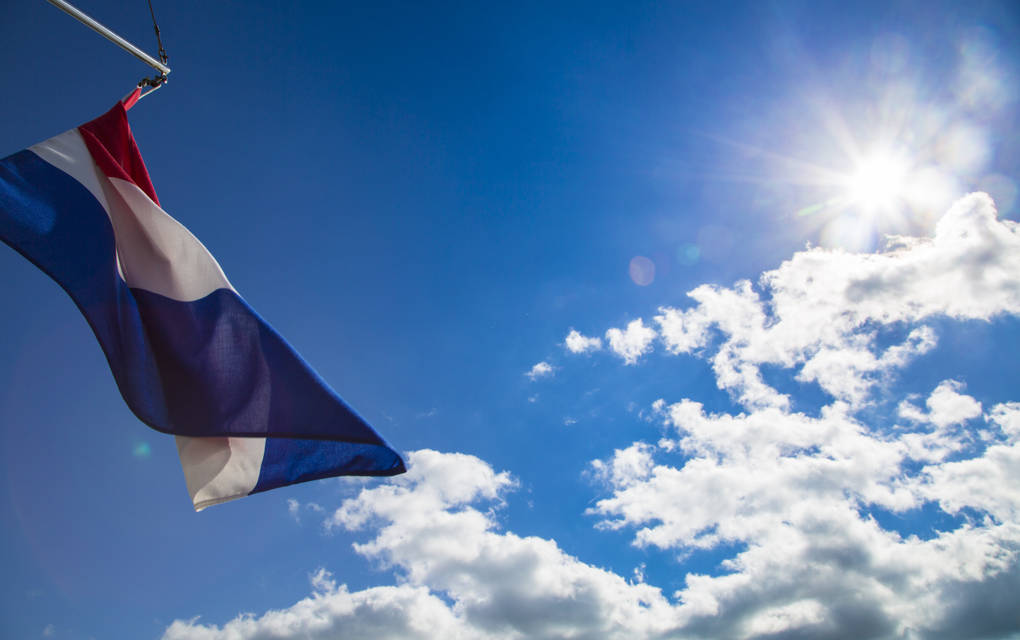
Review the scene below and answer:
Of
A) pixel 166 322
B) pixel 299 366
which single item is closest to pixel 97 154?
pixel 166 322

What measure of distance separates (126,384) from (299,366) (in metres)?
1.97

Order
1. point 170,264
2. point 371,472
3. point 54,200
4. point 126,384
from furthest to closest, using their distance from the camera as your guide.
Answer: point 170,264 → point 54,200 → point 371,472 → point 126,384

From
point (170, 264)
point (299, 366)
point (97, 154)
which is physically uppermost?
point (97, 154)

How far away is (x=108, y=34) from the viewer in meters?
8.43

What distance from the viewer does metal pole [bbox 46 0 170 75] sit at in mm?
7652

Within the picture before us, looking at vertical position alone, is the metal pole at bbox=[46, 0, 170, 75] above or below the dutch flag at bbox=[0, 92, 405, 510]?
above

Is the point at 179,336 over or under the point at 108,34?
under

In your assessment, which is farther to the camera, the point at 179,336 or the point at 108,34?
the point at 108,34

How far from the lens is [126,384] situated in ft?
20.6

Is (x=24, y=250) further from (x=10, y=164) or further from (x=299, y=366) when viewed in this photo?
(x=299, y=366)

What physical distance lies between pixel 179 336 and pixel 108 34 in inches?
211

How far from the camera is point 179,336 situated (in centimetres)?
736

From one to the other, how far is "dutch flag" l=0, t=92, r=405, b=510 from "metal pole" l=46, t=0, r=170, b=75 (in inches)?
Answer: 67.8

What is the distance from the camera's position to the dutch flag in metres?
6.71
